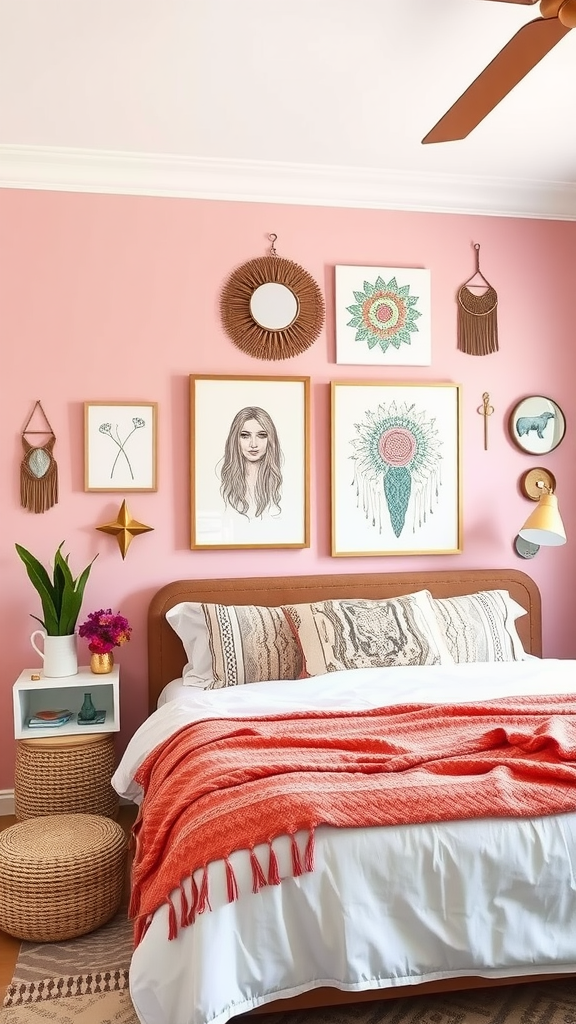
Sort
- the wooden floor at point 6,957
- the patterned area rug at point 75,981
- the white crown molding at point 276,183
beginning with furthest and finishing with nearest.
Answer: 1. the white crown molding at point 276,183
2. the wooden floor at point 6,957
3. the patterned area rug at point 75,981

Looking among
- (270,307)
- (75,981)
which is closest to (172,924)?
(75,981)

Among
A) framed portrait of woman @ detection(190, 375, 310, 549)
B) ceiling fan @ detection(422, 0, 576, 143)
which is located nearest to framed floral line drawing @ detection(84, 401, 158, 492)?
framed portrait of woman @ detection(190, 375, 310, 549)

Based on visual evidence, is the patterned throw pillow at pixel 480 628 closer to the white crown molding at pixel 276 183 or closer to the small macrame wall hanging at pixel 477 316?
the small macrame wall hanging at pixel 477 316

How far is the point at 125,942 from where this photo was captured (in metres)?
2.56

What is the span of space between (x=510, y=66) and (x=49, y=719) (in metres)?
2.68

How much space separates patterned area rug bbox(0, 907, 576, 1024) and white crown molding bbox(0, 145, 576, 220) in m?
2.88

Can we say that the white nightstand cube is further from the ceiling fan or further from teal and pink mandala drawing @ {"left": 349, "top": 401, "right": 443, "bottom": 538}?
the ceiling fan

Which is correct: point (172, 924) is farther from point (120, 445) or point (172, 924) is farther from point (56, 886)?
point (120, 445)

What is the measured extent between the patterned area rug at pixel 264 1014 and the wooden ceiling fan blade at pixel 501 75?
2380 millimetres

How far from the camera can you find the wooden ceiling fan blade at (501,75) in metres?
2.15

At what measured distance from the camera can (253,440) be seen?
3787 millimetres

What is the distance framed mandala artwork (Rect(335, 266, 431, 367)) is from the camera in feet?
12.7

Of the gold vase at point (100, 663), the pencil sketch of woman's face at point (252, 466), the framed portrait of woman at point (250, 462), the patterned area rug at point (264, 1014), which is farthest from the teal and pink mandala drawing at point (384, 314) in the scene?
the patterned area rug at point (264, 1014)

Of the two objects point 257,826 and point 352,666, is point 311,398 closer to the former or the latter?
point 352,666
